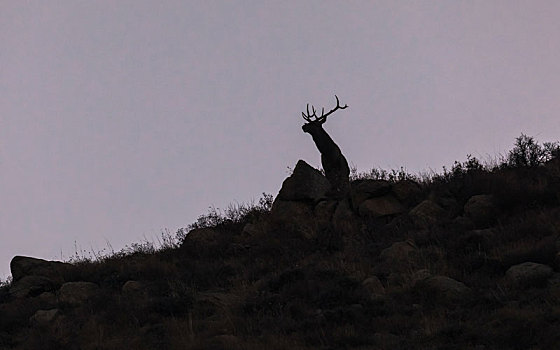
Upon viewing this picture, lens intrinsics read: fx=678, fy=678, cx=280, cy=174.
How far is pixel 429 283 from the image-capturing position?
965cm

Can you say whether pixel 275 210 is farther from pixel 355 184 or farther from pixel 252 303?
pixel 252 303

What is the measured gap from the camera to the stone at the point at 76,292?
11.9m

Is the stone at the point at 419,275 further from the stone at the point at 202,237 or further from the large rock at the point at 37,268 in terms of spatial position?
the large rock at the point at 37,268

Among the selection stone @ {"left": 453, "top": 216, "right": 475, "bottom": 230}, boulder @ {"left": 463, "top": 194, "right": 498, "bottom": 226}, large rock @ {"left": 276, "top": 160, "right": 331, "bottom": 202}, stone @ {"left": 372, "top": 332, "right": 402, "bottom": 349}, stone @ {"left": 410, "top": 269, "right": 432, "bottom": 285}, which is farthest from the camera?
large rock @ {"left": 276, "top": 160, "right": 331, "bottom": 202}

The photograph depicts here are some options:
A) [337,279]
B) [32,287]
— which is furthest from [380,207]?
[32,287]

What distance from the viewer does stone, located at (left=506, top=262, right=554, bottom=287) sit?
9.27 meters

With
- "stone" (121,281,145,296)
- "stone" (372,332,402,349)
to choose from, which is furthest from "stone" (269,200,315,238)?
"stone" (372,332,402,349)

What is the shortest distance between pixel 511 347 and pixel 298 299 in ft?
11.6

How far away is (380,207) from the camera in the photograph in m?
15.0

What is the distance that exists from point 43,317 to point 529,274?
744 cm

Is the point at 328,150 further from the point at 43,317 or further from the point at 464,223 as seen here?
the point at 43,317

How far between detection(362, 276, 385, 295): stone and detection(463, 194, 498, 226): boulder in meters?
3.66

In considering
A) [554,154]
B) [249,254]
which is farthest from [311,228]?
[554,154]

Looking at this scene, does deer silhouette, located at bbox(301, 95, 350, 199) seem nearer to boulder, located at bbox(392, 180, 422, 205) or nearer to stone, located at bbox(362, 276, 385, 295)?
boulder, located at bbox(392, 180, 422, 205)
